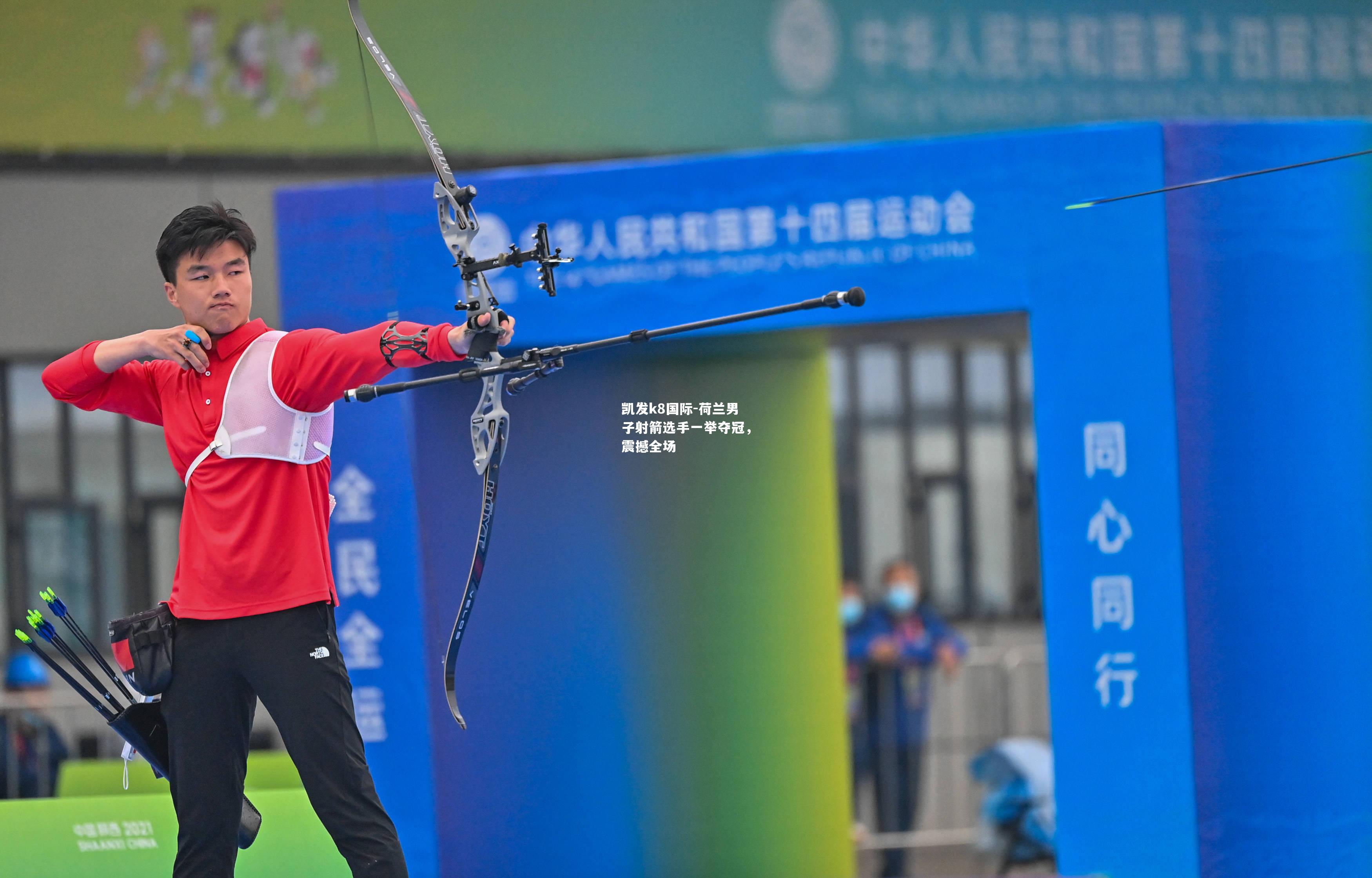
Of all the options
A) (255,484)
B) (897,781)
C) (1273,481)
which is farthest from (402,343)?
(897,781)

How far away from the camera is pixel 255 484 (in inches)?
91.8

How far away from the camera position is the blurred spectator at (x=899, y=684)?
6.21m

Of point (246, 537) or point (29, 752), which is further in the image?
point (29, 752)

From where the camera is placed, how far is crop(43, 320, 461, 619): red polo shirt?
2297 mm

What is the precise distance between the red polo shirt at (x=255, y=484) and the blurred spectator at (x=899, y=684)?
4.26 m

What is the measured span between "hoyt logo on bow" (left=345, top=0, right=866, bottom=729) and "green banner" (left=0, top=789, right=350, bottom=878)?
857 millimetres

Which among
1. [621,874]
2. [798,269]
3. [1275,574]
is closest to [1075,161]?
[798,269]

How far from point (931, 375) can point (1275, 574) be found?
22.5 ft

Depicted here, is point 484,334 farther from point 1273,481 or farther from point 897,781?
point 897,781

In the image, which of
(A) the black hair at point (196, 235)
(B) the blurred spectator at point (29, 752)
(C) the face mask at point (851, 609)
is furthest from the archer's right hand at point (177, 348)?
(C) the face mask at point (851, 609)

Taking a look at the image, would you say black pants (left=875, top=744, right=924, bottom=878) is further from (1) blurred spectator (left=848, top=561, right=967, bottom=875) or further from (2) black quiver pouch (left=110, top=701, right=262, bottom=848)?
(2) black quiver pouch (left=110, top=701, right=262, bottom=848)

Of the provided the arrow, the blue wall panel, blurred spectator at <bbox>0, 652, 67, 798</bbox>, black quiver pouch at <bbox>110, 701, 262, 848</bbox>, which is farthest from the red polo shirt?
blurred spectator at <bbox>0, 652, 67, 798</bbox>

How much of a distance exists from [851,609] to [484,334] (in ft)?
17.0

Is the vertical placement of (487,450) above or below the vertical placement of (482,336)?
below
